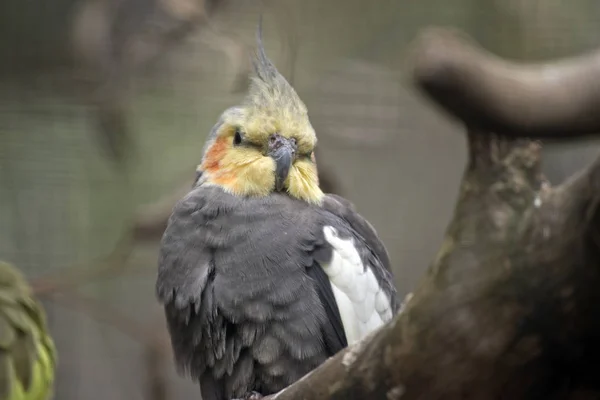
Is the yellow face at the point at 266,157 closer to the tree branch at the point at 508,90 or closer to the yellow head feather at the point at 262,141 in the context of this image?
the yellow head feather at the point at 262,141

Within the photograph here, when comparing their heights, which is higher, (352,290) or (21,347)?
(352,290)

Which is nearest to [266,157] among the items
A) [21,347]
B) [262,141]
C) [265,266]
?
[262,141]

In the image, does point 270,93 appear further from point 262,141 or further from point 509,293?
point 509,293

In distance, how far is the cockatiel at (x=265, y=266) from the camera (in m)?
1.36

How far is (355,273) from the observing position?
1.45 meters

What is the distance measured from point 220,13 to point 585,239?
64.0 inches

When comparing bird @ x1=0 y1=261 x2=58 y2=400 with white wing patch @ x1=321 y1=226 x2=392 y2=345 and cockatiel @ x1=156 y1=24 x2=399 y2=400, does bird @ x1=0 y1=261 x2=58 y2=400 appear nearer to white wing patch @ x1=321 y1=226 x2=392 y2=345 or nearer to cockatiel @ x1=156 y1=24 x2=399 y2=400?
cockatiel @ x1=156 y1=24 x2=399 y2=400

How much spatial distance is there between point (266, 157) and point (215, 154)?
5.3 inches

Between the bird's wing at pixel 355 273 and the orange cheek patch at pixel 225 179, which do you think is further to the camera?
the orange cheek patch at pixel 225 179

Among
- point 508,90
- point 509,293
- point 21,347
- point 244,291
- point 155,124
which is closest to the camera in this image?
point 508,90

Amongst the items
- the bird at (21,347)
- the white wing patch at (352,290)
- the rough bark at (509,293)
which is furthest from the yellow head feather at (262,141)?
the rough bark at (509,293)

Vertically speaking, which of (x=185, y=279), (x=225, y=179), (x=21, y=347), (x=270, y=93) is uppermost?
(x=270, y=93)

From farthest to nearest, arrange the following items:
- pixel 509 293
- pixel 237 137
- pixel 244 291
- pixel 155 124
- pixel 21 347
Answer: pixel 155 124
pixel 237 137
pixel 21 347
pixel 244 291
pixel 509 293

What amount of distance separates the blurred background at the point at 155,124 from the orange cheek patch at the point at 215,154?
0.46 meters
